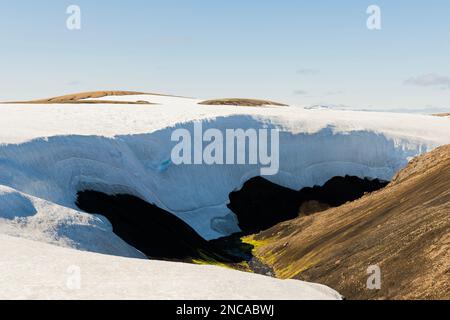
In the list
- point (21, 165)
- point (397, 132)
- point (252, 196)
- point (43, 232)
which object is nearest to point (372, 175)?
point (397, 132)

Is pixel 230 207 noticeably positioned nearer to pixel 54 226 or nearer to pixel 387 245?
pixel 54 226

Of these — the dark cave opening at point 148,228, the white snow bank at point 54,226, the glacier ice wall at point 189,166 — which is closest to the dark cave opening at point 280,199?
the glacier ice wall at point 189,166

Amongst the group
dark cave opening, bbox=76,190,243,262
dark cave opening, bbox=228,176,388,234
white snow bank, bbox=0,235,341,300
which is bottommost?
dark cave opening, bbox=228,176,388,234

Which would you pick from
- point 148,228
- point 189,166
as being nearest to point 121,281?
point 148,228

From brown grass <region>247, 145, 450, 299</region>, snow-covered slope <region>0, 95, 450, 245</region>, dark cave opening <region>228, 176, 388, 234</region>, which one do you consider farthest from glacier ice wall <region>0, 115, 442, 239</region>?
brown grass <region>247, 145, 450, 299</region>

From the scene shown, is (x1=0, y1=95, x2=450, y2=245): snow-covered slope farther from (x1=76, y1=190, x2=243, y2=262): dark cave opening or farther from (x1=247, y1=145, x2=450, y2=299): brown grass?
(x1=247, y1=145, x2=450, y2=299): brown grass
